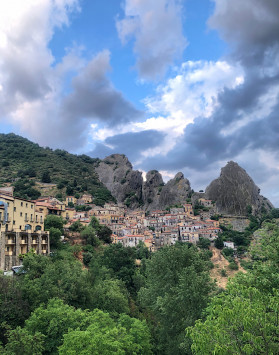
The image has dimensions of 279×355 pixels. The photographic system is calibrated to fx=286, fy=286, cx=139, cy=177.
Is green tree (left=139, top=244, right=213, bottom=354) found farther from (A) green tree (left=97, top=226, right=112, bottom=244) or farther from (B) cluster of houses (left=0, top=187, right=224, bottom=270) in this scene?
(A) green tree (left=97, top=226, right=112, bottom=244)

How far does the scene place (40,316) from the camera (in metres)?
23.2

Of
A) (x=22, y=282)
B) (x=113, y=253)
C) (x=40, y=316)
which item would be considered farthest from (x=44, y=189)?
(x=40, y=316)

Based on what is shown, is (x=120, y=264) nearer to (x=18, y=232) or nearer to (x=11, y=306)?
(x=18, y=232)

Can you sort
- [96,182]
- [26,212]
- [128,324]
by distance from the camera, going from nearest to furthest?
[128,324]
[26,212]
[96,182]

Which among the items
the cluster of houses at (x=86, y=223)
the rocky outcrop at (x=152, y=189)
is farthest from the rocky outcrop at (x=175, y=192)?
the cluster of houses at (x=86, y=223)

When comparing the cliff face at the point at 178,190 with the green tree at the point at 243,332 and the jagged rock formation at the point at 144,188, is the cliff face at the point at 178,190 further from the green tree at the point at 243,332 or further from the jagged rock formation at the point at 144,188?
the green tree at the point at 243,332

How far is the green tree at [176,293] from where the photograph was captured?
2394 centimetres

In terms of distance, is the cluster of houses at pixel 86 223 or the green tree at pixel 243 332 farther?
the cluster of houses at pixel 86 223

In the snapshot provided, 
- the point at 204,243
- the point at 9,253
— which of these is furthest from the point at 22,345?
the point at 204,243

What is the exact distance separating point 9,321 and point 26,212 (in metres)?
23.0

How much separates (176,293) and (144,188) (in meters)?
142

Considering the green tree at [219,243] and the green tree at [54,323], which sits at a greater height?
the green tree at [219,243]

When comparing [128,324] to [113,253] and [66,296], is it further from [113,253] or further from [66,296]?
[113,253]

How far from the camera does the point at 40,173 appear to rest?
141 metres
